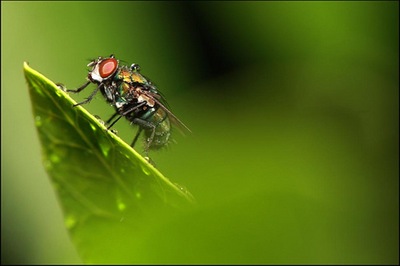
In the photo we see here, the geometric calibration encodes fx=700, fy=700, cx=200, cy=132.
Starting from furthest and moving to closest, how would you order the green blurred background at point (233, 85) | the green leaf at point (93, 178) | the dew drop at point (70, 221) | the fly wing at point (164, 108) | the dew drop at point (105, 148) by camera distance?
the fly wing at point (164, 108)
the green blurred background at point (233, 85)
the dew drop at point (70, 221)
the dew drop at point (105, 148)
the green leaf at point (93, 178)

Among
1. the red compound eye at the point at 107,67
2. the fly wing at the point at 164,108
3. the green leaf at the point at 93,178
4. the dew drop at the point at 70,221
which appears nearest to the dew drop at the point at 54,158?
the green leaf at the point at 93,178

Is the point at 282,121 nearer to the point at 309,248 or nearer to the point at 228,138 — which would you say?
the point at 228,138

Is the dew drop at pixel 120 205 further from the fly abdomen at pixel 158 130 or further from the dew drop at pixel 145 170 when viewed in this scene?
the fly abdomen at pixel 158 130

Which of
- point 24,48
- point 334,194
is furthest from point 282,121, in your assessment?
point 24,48

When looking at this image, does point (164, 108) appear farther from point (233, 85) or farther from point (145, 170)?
point (145, 170)

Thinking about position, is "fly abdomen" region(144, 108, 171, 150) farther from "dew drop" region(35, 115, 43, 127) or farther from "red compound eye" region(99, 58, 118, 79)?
"dew drop" region(35, 115, 43, 127)

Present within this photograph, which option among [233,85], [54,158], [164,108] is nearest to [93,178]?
[54,158]
